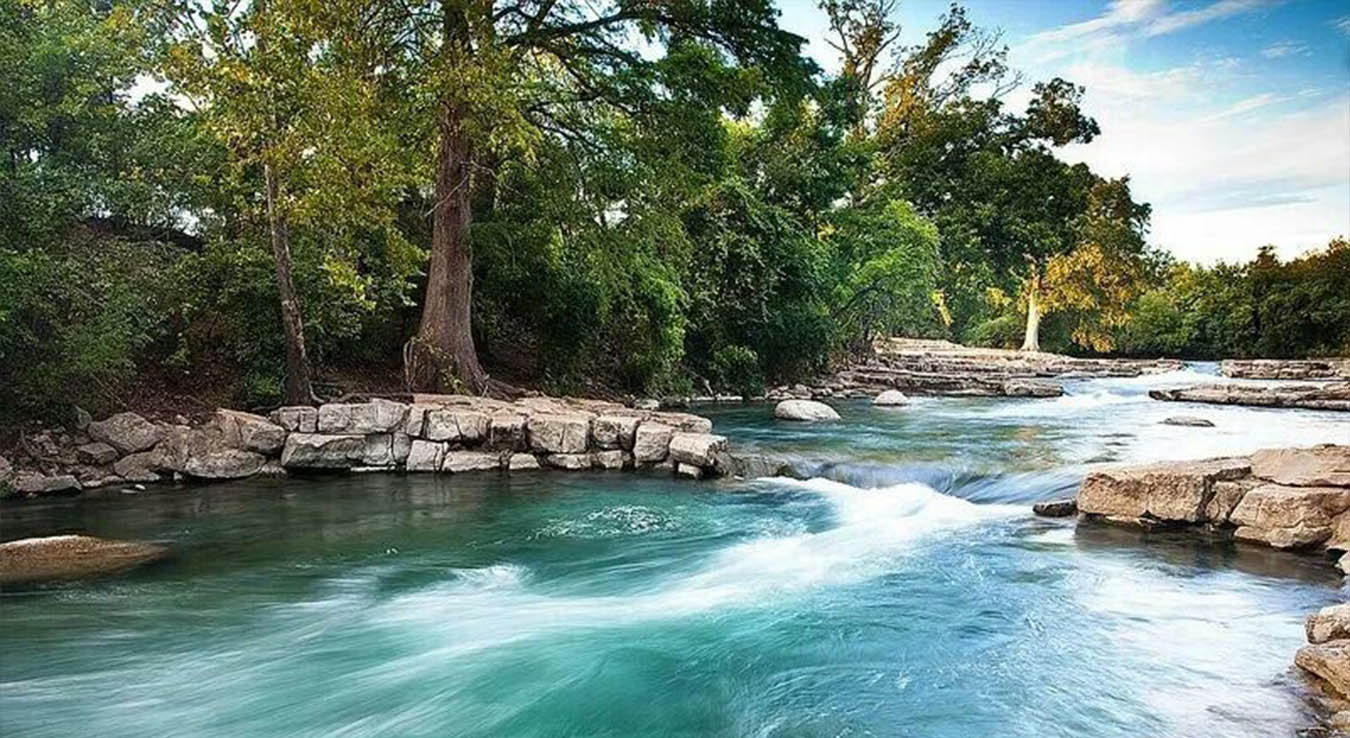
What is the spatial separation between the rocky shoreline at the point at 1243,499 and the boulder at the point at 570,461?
575cm

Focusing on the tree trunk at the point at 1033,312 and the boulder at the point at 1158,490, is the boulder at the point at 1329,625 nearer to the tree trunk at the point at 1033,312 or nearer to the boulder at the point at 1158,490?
the boulder at the point at 1158,490

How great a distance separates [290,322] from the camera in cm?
Result: 1158

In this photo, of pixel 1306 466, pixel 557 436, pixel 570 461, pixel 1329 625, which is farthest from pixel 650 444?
pixel 1329 625

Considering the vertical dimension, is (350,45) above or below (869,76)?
below

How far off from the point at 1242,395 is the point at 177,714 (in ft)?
73.3

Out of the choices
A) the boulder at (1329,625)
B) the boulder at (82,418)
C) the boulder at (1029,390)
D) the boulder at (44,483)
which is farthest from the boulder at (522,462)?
the boulder at (1029,390)

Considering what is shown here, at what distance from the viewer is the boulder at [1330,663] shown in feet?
13.8

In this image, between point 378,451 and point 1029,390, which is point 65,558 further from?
point 1029,390

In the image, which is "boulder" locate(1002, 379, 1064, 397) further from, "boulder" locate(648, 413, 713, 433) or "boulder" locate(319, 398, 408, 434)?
"boulder" locate(319, 398, 408, 434)

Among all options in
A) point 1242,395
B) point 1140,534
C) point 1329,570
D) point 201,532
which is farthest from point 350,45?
point 1242,395

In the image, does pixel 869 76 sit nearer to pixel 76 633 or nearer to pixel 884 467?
pixel 884 467

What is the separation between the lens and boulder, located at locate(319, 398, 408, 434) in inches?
447

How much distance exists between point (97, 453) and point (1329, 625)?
12.0 m

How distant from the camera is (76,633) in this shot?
18.2 ft
